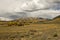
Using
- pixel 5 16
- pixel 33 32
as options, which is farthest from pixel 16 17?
pixel 33 32

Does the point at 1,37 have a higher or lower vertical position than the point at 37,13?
lower

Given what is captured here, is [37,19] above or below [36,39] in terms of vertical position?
above

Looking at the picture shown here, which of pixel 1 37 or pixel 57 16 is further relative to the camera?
pixel 57 16

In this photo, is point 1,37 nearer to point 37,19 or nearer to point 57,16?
point 37,19

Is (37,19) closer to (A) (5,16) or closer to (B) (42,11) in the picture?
(B) (42,11)

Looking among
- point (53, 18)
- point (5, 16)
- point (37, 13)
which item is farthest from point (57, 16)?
point (5, 16)

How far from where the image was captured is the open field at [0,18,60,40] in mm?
6070

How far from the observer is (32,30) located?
634 centimetres

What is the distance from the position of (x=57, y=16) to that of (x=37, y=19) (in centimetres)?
66

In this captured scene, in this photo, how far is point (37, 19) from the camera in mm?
6609

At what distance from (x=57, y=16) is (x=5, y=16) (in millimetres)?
1705

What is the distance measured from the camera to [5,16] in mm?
6762

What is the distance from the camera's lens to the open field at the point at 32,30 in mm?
6070

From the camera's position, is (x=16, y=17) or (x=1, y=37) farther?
(x=16, y=17)
